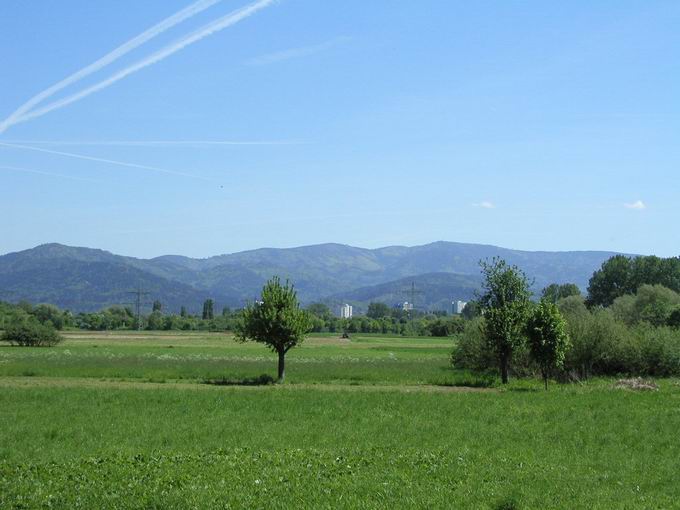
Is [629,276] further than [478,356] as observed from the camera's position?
Yes

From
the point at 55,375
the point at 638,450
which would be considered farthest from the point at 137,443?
the point at 55,375

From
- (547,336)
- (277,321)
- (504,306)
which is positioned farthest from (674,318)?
(277,321)

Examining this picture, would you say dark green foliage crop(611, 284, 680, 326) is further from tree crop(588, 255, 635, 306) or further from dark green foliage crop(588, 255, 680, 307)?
tree crop(588, 255, 635, 306)

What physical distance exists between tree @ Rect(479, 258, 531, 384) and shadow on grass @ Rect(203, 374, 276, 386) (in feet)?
49.7

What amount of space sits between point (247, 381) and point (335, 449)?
89.2 ft

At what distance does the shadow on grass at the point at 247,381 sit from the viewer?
45.6 m

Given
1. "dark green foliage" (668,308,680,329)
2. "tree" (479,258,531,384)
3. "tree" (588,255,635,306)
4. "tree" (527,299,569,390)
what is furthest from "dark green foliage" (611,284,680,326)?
"tree" (527,299,569,390)

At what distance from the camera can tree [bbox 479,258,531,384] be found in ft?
158

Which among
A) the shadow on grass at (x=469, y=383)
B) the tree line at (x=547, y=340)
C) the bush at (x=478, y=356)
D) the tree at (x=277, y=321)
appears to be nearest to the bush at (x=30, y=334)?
the tree at (x=277, y=321)

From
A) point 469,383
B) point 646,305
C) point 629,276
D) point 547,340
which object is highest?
point 629,276

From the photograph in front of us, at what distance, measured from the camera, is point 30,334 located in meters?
95.8

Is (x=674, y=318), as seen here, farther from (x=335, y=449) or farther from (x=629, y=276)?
(x=335, y=449)

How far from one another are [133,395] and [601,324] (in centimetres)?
3818

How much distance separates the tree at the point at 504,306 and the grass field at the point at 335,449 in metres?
10.2
